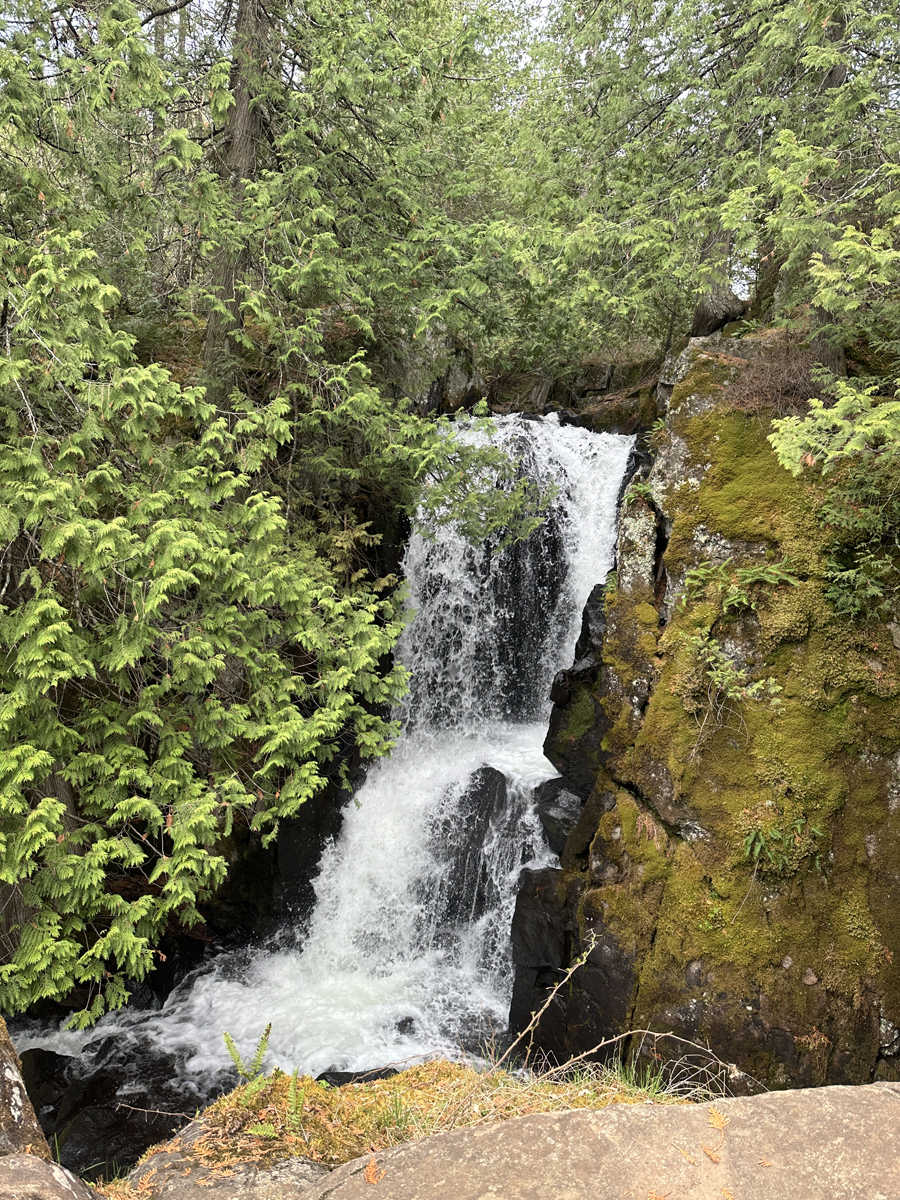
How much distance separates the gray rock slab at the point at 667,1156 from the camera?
200 cm

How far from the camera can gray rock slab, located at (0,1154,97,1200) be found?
2000 millimetres

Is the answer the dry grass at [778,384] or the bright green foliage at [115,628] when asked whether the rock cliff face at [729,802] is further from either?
the bright green foliage at [115,628]

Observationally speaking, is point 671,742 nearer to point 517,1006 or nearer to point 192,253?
point 517,1006

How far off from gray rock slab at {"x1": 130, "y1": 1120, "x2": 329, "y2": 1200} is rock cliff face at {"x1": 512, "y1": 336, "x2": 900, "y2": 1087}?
322 centimetres

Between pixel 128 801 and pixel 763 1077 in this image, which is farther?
pixel 128 801

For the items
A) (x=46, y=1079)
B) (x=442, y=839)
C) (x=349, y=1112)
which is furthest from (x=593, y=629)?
(x=46, y=1079)

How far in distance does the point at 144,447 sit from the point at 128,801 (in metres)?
2.74

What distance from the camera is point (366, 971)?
316 inches

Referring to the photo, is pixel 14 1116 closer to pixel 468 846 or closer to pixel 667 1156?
pixel 667 1156

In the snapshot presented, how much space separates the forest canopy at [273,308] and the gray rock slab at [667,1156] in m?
3.59

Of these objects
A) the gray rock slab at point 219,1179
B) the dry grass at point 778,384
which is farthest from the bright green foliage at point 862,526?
the gray rock slab at point 219,1179

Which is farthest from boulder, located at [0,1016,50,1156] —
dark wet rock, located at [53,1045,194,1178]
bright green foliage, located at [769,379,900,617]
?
bright green foliage, located at [769,379,900,617]

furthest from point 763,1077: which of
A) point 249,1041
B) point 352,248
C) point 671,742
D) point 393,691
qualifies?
point 352,248

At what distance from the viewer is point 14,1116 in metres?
2.77
